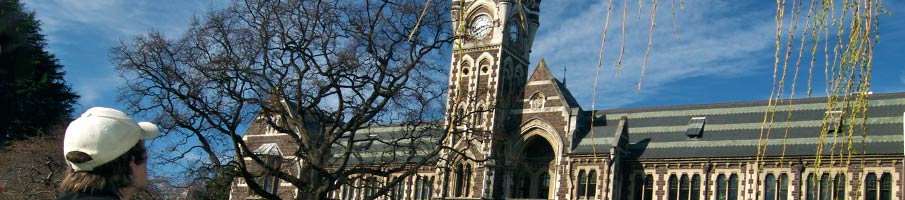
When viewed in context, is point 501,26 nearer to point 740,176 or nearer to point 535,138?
point 535,138

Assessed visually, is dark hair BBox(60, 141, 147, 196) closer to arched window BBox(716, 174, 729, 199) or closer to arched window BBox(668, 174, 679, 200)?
arched window BBox(716, 174, 729, 199)

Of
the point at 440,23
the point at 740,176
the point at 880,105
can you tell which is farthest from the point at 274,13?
the point at 880,105

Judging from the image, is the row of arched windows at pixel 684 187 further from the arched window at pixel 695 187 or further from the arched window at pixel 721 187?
the arched window at pixel 721 187

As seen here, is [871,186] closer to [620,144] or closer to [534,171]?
[620,144]

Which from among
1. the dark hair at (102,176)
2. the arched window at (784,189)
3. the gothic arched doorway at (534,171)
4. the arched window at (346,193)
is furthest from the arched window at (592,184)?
the dark hair at (102,176)

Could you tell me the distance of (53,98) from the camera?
163 ft

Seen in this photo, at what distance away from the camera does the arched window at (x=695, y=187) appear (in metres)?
38.7

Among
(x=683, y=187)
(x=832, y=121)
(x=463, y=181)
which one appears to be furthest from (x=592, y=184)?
(x=832, y=121)

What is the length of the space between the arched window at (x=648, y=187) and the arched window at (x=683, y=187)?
3.88 feet

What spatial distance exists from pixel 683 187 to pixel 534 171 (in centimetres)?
681

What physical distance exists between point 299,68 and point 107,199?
80.2ft

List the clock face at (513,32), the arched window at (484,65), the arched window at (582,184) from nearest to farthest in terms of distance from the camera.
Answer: the arched window at (582,184)
the arched window at (484,65)
the clock face at (513,32)

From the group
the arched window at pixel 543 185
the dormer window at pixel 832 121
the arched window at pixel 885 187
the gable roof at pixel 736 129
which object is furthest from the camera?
the arched window at pixel 543 185

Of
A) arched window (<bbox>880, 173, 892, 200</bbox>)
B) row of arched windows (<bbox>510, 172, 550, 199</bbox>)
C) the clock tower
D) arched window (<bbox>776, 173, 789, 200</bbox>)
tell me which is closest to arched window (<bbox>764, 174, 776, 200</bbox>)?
arched window (<bbox>776, 173, 789, 200</bbox>)
